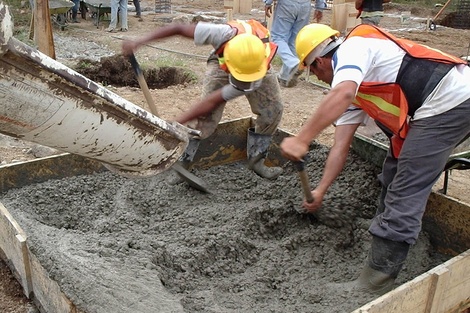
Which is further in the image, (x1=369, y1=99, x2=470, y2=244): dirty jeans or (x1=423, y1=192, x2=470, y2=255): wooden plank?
(x1=423, y1=192, x2=470, y2=255): wooden plank

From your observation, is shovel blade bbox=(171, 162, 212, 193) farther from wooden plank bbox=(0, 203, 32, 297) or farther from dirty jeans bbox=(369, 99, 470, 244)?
dirty jeans bbox=(369, 99, 470, 244)

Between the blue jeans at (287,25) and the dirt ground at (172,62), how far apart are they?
43 cm

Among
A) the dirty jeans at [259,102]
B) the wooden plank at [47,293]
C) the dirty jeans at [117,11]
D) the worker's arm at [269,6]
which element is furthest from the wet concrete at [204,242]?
the dirty jeans at [117,11]

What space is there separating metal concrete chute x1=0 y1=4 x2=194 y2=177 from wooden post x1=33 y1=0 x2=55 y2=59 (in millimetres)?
3945

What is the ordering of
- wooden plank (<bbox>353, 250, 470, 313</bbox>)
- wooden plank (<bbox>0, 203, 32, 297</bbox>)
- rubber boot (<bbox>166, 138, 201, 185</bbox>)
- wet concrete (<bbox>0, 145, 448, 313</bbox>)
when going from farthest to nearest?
rubber boot (<bbox>166, 138, 201, 185</bbox>), wooden plank (<bbox>0, 203, 32, 297</bbox>), wet concrete (<bbox>0, 145, 448, 313</bbox>), wooden plank (<bbox>353, 250, 470, 313</bbox>)

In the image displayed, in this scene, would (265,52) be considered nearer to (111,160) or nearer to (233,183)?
(233,183)

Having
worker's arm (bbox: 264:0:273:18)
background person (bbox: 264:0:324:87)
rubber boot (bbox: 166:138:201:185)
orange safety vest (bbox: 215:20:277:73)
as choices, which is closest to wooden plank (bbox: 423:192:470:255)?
orange safety vest (bbox: 215:20:277:73)

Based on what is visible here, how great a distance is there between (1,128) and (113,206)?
1.88 metres

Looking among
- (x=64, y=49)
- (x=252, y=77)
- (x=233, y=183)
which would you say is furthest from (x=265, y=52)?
(x=64, y=49)

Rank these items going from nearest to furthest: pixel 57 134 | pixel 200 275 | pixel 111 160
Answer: pixel 57 134 → pixel 111 160 → pixel 200 275

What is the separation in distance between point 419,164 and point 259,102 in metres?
1.90

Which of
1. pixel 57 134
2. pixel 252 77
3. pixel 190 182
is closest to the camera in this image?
pixel 57 134

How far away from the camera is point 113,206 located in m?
3.72

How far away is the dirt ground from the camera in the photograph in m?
4.99
